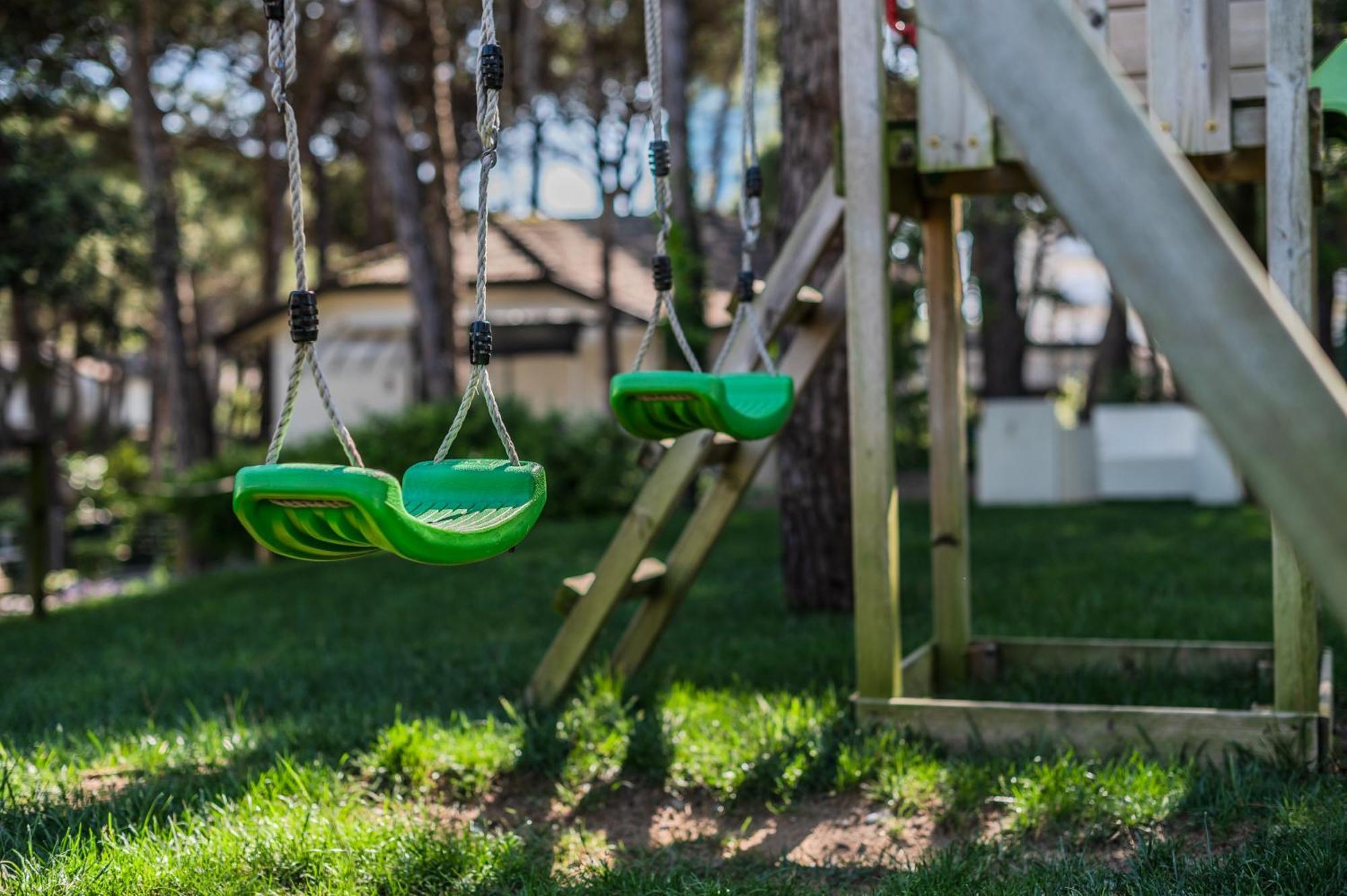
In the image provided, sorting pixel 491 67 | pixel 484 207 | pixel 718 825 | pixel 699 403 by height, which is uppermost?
pixel 491 67

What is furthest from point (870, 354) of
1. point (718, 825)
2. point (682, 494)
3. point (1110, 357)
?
point (1110, 357)

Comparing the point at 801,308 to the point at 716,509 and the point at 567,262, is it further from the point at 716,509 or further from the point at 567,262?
the point at 567,262

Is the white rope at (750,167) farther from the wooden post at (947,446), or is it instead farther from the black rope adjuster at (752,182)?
the wooden post at (947,446)

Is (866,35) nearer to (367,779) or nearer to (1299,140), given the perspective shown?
(1299,140)

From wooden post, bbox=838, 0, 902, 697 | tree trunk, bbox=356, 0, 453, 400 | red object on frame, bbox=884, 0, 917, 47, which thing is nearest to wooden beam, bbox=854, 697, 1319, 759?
wooden post, bbox=838, 0, 902, 697

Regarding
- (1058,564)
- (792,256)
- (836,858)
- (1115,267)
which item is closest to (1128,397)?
(1058,564)

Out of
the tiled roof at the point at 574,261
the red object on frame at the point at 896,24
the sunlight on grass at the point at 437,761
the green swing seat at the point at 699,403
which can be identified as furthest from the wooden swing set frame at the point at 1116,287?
the tiled roof at the point at 574,261

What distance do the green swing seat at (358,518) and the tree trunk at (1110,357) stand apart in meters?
16.8

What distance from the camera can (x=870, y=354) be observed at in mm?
3924

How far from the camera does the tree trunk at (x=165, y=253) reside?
42.1 feet

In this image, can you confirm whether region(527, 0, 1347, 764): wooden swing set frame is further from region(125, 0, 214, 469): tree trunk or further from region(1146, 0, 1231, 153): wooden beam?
region(125, 0, 214, 469): tree trunk

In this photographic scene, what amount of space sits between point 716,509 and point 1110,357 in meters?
16.0

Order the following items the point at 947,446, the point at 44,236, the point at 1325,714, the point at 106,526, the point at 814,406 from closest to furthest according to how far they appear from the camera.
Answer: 1. the point at 1325,714
2. the point at 947,446
3. the point at 814,406
4. the point at 44,236
5. the point at 106,526

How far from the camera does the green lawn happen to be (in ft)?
9.53
